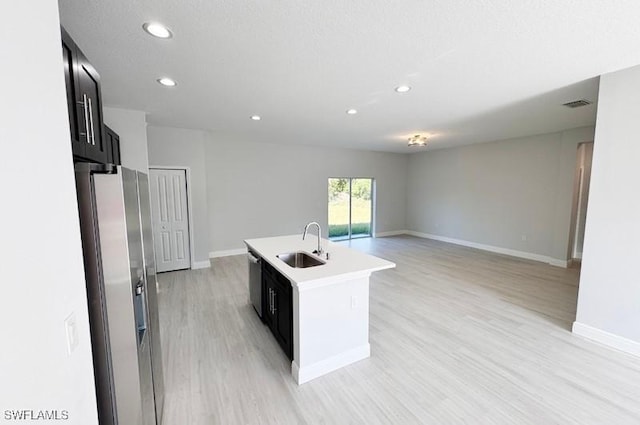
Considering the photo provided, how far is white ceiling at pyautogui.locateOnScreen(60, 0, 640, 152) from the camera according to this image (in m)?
1.52

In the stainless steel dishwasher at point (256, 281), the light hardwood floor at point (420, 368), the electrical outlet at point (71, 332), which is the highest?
the electrical outlet at point (71, 332)

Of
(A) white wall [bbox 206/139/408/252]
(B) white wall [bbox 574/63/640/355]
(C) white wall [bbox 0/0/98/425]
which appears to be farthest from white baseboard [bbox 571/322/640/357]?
(A) white wall [bbox 206/139/408/252]

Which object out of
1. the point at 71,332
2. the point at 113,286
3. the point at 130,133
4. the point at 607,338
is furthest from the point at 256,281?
the point at 607,338

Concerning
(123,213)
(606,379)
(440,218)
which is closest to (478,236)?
(440,218)

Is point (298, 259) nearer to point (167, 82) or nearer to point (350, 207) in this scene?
point (167, 82)

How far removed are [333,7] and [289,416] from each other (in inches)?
104

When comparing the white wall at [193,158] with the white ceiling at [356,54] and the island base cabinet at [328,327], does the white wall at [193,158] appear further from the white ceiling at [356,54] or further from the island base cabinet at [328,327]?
the island base cabinet at [328,327]

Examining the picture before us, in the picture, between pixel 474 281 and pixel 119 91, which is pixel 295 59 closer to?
pixel 119 91

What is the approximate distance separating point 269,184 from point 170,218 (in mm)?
2237

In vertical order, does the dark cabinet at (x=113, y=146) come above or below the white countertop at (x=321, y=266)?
above

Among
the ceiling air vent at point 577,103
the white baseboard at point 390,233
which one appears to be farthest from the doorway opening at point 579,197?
the white baseboard at point 390,233

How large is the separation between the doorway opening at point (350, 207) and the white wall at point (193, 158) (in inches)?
133

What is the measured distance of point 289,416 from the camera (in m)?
1.73

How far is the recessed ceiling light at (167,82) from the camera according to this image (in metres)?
2.51
